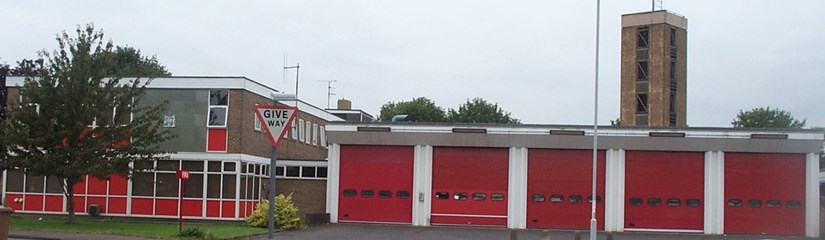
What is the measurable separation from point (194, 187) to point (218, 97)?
12.0 ft

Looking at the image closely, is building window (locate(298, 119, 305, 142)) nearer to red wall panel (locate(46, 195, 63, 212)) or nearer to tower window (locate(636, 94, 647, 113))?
red wall panel (locate(46, 195, 63, 212))

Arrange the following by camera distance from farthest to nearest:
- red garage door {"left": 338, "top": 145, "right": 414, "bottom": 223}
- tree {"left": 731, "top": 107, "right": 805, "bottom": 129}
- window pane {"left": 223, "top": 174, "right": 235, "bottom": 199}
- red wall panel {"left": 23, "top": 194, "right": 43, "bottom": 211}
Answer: tree {"left": 731, "top": 107, "right": 805, "bottom": 129} < red garage door {"left": 338, "top": 145, "right": 414, "bottom": 223} < red wall panel {"left": 23, "top": 194, "right": 43, "bottom": 211} < window pane {"left": 223, "top": 174, "right": 235, "bottom": 199}

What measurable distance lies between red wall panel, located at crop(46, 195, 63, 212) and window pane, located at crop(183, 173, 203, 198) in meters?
5.11

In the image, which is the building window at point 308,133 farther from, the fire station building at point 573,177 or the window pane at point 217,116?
the window pane at point 217,116

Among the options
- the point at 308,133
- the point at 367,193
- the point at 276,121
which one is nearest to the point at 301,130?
the point at 308,133

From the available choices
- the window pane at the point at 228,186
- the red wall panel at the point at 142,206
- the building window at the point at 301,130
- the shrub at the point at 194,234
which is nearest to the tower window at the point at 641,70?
the building window at the point at 301,130

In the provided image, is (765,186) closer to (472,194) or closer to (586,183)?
(586,183)

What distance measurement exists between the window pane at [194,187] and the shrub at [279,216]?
9.40 feet

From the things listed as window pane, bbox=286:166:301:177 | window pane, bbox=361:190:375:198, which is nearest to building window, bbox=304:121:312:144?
window pane, bbox=286:166:301:177

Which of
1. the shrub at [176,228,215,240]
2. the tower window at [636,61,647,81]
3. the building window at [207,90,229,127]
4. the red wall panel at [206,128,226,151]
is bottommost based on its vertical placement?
the shrub at [176,228,215,240]

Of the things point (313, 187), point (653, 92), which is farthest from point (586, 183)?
point (653, 92)

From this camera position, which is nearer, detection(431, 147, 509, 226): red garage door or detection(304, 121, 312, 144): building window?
detection(431, 147, 509, 226): red garage door

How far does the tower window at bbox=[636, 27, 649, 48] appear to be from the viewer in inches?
2781

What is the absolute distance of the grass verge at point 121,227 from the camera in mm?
27159
